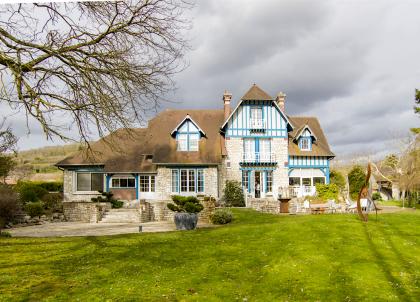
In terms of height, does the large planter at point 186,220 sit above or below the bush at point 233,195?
below

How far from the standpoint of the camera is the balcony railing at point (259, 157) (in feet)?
88.3

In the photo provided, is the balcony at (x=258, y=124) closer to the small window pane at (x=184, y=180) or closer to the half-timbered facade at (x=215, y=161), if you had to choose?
the half-timbered facade at (x=215, y=161)

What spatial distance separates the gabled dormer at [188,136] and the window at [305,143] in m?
7.32

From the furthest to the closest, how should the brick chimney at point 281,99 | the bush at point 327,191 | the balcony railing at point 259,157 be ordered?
1. the brick chimney at point 281,99
2. the balcony railing at point 259,157
3. the bush at point 327,191

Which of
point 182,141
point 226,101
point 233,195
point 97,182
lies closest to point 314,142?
point 226,101

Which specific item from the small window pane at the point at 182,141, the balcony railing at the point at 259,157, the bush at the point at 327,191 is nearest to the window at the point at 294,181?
the balcony railing at the point at 259,157

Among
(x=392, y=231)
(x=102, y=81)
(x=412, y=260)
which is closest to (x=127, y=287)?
(x=102, y=81)

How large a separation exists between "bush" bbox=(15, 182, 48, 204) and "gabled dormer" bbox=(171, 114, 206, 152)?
9.49 metres

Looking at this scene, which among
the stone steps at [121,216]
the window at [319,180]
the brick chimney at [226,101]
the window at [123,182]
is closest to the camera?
the stone steps at [121,216]

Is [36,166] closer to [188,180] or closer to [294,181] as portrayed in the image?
[188,180]

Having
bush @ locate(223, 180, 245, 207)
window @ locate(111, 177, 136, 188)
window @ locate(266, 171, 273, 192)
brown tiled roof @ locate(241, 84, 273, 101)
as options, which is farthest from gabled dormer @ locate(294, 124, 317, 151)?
window @ locate(111, 177, 136, 188)

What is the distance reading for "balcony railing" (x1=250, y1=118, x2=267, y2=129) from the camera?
89.0 ft

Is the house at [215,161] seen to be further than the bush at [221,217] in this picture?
Yes

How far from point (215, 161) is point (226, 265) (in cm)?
1694
